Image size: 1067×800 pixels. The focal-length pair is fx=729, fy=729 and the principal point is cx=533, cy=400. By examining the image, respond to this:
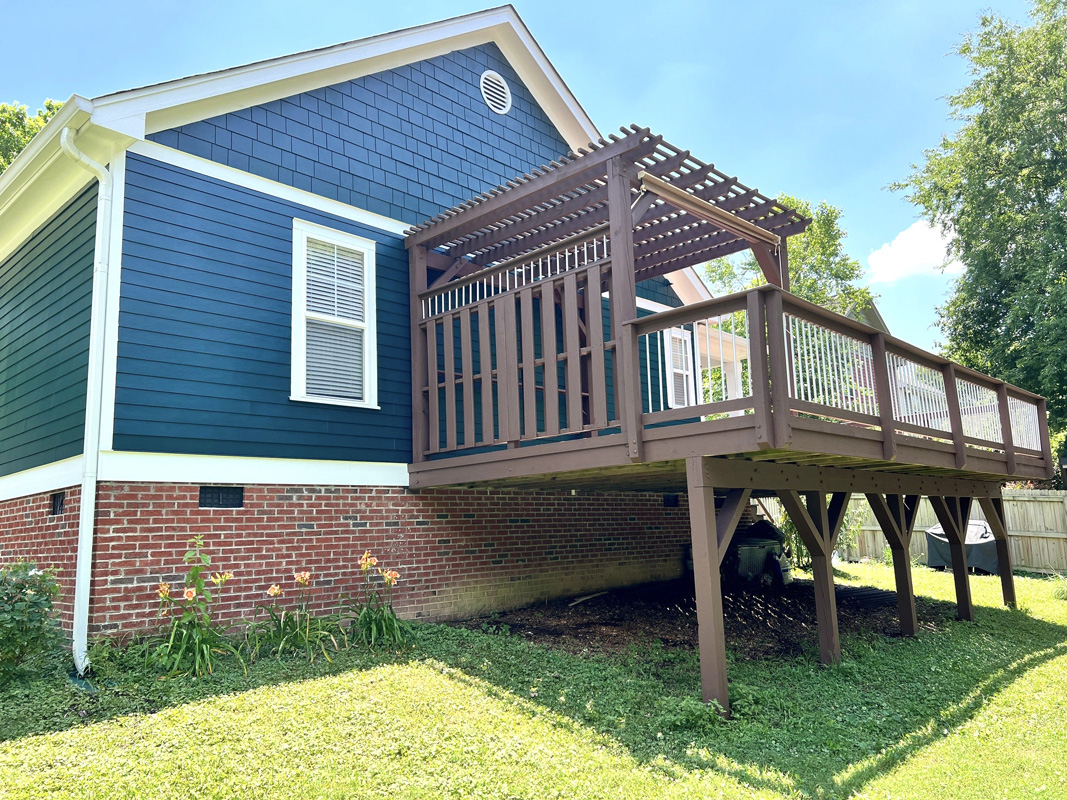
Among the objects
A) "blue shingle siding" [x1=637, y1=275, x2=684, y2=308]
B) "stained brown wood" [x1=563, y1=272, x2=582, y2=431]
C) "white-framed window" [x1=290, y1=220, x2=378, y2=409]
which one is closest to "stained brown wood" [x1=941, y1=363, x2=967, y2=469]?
"stained brown wood" [x1=563, y1=272, x2=582, y2=431]

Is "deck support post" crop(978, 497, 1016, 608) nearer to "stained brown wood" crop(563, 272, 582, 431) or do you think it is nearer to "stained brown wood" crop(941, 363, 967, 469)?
"stained brown wood" crop(941, 363, 967, 469)

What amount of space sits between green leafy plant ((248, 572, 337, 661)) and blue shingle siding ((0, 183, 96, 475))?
2.11 metres

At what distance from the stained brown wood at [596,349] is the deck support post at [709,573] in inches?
41.9

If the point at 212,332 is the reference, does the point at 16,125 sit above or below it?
above

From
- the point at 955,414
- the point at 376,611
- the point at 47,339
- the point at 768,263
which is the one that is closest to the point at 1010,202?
the point at 955,414

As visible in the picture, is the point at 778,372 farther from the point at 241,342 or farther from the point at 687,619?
the point at 241,342

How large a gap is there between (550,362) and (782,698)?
3334 mm

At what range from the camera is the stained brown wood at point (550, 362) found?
661cm

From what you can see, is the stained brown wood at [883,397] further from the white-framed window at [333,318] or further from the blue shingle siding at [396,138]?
the blue shingle siding at [396,138]

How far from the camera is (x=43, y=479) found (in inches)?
268

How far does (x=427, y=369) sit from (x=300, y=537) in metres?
2.26

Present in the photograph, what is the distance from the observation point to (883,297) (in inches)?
1131

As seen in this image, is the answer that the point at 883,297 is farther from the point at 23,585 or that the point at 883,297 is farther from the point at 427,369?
the point at 23,585

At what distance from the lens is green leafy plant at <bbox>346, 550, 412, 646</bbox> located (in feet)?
21.5
